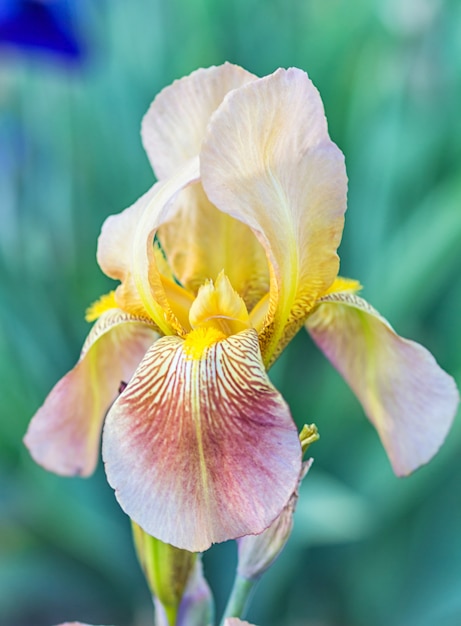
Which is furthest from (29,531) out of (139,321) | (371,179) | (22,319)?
(139,321)

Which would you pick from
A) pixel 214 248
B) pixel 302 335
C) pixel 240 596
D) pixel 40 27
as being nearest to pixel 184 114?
pixel 214 248

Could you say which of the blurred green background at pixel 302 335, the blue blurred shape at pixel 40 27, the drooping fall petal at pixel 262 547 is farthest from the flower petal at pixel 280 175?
the blue blurred shape at pixel 40 27

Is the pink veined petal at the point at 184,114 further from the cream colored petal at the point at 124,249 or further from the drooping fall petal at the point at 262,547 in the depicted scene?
the drooping fall petal at the point at 262,547

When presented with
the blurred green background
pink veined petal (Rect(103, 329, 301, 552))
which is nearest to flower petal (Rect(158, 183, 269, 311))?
pink veined petal (Rect(103, 329, 301, 552))

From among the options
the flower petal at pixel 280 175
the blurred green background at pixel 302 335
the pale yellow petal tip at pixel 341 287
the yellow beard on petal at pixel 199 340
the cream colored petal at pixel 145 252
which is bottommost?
the blurred green background at pixel 302 335

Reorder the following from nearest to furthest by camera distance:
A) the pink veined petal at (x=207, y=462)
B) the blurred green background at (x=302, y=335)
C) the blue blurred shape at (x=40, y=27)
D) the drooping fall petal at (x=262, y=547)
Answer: the pink veined petal at (x=207, y=462) → the drooping fall petal at (x=262, y=547) → the blurred green background at (x=302, y=335) → the blue blurred shape at (x=40, y=27)

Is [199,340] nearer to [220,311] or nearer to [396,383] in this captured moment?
[220,311]
